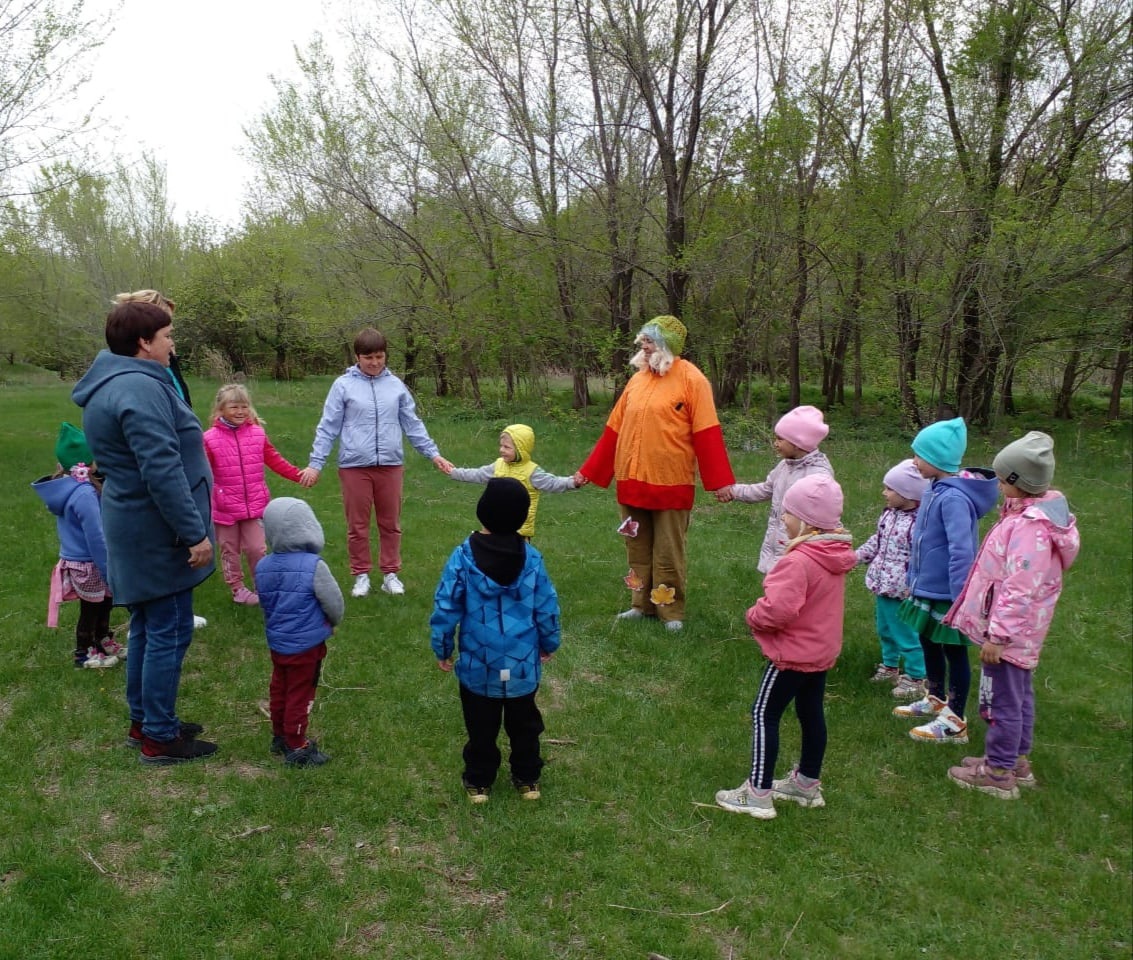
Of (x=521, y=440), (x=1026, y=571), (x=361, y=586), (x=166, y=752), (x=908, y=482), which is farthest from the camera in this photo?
(x=361, y=586)

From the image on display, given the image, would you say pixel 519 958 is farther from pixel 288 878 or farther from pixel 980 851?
pixel 980 851

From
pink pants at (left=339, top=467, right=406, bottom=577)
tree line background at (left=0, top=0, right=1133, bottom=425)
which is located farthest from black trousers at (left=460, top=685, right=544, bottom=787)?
tree line background at (left=0, top=0, right=1133, bottom=425)

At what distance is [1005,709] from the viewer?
3871 mm

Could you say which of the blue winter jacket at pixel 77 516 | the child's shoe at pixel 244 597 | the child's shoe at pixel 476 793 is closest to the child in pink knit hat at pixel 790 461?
the child's shoe at pixel 476 793

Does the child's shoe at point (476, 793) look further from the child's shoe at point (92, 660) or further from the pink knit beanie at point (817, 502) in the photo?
the child's shoe at point (92, 660)

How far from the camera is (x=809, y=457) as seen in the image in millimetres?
4770

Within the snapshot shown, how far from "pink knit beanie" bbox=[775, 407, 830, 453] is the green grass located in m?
1.55

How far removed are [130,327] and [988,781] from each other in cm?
452

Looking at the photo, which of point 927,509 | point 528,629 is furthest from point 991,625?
point 528,629

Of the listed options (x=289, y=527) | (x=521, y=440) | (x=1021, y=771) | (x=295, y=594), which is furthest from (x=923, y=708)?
(x=289, y=527)

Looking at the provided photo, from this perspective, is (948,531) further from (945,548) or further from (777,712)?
(777,712)

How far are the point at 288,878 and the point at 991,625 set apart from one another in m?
3.23

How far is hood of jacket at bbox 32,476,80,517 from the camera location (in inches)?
179

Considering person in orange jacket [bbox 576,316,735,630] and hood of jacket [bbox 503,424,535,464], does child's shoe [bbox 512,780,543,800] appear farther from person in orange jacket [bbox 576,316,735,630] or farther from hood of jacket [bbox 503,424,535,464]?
hood of jacket [bbox 503,424,535,464]
